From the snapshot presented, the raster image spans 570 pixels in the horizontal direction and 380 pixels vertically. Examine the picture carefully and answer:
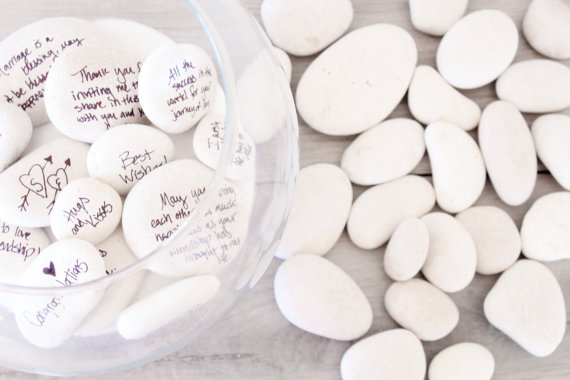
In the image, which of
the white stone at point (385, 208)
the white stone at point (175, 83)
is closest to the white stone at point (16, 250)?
the white stone at point (175, 83)

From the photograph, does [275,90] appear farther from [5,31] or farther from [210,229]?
[5,31]

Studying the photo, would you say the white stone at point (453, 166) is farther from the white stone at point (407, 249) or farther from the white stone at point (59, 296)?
the white stone at point (59, 296)

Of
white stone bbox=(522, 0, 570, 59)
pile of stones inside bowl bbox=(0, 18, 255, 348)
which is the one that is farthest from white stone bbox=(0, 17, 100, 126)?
white stone bbox=(522, 0, 570, 59)

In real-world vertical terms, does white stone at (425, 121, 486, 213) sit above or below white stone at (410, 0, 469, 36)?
below

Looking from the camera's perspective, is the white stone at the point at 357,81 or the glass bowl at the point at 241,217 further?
the white stone at the point at 357,81

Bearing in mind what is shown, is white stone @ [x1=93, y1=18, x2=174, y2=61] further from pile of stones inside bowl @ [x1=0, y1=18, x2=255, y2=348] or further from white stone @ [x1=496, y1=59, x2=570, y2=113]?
white stone @ [x1=496, y1=59, x2=570, y2=113]

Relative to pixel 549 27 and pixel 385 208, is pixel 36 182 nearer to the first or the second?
pixel 385 208

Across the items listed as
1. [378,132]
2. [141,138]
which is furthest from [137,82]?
[378,132]
